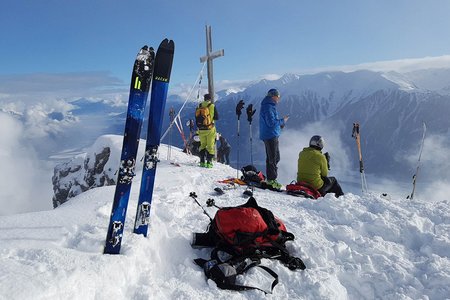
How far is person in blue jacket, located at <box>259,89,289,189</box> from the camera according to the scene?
9461mm

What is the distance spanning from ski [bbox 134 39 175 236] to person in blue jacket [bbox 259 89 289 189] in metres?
5.87

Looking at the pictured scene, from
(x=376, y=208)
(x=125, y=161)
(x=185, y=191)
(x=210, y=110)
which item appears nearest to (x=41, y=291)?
(x=125, y=161)

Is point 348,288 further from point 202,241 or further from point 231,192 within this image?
A: point 231,192

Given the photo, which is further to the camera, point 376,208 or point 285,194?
point 285,194

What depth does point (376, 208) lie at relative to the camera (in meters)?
6.24

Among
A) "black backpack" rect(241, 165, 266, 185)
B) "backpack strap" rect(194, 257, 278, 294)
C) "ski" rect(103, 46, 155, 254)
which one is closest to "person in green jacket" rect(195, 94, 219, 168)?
"black backpack" rect(241, 165, 266, 185)

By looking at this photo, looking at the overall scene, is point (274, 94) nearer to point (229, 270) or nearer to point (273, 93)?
point (273, 93)

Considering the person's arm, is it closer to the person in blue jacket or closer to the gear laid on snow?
the person in blue jacket

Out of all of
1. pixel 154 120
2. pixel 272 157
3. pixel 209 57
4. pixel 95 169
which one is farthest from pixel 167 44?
pixel 95 169

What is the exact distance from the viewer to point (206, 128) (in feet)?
40.8

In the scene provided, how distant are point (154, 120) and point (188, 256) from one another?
5.19ft

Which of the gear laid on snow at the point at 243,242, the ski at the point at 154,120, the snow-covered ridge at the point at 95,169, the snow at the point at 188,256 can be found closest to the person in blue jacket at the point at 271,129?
the snow at the point at 188,256

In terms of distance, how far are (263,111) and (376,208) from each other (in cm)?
431

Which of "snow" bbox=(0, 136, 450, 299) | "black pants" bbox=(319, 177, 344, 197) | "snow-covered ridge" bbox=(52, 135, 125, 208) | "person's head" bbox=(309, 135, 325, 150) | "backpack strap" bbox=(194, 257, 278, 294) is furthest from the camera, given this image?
"snow-covered ridge" bbox=(52, 135, 125, 208)
